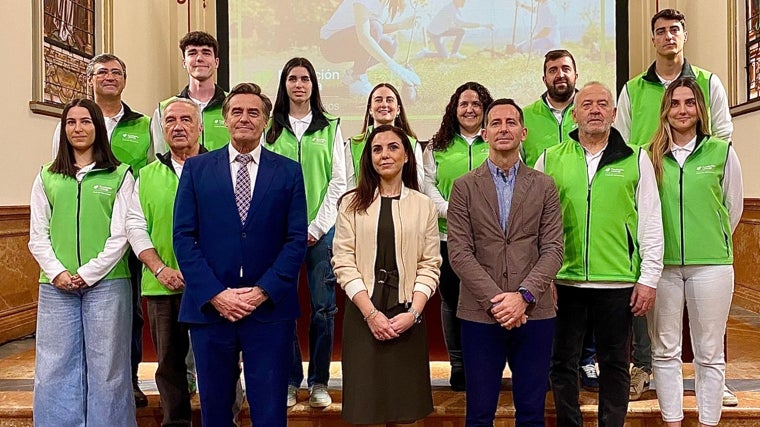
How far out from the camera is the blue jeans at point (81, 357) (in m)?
2.71

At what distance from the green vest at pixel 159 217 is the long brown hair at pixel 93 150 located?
6.9 inches

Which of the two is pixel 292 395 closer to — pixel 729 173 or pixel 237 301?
pixel 237 301

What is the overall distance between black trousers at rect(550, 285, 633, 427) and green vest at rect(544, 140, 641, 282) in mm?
83

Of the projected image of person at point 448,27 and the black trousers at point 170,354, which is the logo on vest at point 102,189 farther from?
the projected image of person at point 448,27

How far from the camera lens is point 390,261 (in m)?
2.61

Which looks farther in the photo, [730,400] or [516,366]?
[730,400]

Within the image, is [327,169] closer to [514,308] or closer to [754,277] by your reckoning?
[514,308]

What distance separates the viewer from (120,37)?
20.4 feet

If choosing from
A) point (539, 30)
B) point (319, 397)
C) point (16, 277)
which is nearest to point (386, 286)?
point (319, 397)

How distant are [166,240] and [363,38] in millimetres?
4416

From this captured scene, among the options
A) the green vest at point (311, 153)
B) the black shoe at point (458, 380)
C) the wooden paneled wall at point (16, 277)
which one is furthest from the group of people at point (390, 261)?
the wooden paneled wall at point (16, 277)

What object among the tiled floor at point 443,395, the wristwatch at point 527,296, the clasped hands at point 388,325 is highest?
the wristwatch at point 527,296

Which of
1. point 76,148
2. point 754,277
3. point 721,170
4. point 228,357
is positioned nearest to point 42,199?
point 76,148

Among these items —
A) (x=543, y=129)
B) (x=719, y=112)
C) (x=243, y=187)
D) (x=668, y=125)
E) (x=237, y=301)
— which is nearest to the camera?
(x=237, y=301)
